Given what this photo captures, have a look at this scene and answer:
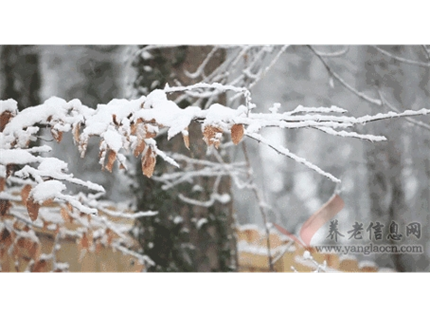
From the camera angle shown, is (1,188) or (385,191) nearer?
(1,188)

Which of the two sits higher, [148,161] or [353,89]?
[353,89]

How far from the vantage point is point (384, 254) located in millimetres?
2244

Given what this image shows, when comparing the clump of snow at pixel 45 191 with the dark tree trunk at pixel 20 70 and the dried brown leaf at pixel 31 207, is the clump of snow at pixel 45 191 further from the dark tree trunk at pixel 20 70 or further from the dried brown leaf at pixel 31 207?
the dark tree trunk at pixel 20 70

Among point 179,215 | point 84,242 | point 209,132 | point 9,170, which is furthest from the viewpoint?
point 179,215

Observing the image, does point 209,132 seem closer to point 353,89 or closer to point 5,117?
point 5,117

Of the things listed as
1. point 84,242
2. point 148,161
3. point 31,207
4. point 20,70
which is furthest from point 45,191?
point 20,70

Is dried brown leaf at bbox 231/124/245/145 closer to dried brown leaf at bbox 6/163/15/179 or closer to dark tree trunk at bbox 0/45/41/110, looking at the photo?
dried brown leaf at bbox 6/163/15/179

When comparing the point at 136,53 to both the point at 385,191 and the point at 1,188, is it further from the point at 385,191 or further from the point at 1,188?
the point at 385,191

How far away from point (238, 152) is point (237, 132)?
3.16 feet

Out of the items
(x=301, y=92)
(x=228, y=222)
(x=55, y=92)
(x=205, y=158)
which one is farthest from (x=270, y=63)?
(x=55, y=92)

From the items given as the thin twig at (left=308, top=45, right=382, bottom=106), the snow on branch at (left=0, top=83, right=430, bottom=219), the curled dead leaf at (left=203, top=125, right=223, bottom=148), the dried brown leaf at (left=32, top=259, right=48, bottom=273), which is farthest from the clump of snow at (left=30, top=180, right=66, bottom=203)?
the thin twig at (left=308, top=45, right=382, bottom=106)

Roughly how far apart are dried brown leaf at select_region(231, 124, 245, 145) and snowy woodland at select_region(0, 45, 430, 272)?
798 mm

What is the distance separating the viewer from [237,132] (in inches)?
54.3

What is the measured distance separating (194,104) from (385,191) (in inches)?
39.7
